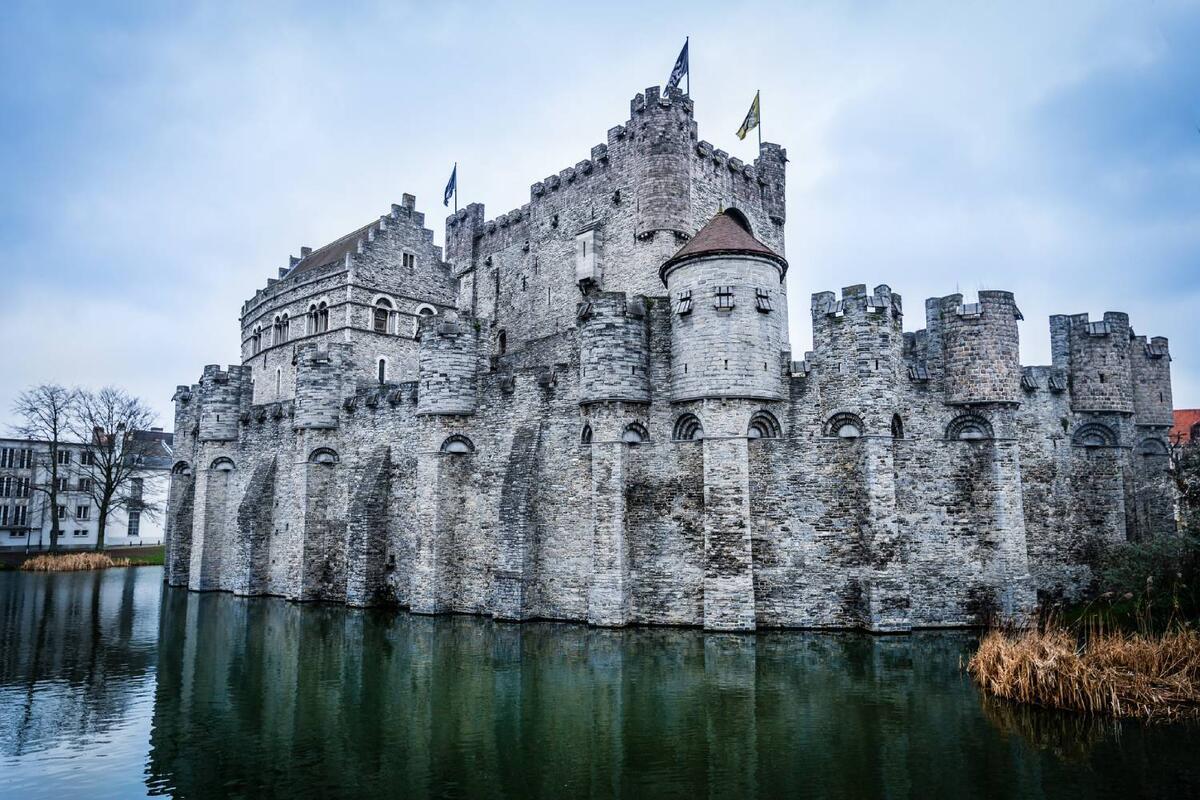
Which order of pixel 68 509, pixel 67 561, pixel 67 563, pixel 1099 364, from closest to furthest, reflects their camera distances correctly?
pixel 1099 364, pixel 67 563, pixel 67 561, pixel 68 509

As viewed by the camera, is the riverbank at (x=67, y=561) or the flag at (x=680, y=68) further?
the riverbank at (x=67, y=561)

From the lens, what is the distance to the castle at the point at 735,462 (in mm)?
19359

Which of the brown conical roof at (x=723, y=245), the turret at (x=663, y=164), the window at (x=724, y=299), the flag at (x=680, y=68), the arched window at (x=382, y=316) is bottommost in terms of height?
the window at (x=724, y=299)

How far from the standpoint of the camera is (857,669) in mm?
15070

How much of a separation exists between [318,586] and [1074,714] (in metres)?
22.6

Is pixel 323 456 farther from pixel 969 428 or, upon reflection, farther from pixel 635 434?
pixel 969 428

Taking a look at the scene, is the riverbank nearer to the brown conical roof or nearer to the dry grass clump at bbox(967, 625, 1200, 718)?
the brown conical roof

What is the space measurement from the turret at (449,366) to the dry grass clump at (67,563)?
2860 centimetres

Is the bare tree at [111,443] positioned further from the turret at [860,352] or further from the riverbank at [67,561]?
the turret at [860,352]

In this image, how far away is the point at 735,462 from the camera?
1941cm

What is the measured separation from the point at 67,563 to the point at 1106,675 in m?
46.0

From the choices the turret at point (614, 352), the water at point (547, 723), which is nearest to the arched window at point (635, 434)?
the turret at point (614, 352)

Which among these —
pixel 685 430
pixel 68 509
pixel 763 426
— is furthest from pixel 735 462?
pixel 68 509

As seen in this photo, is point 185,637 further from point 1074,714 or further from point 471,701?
point 1074,714
